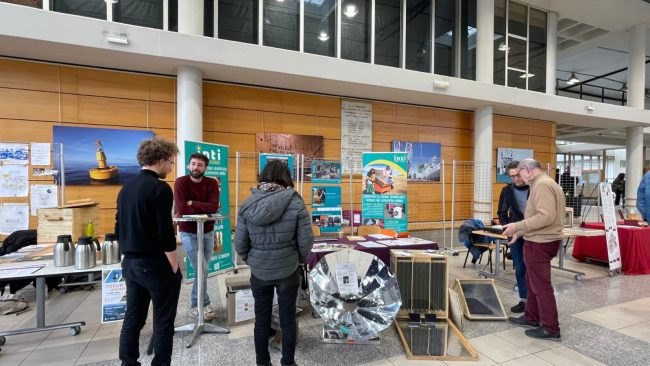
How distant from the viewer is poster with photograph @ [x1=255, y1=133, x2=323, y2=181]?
5801mm

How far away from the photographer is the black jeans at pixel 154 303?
1.83 metres

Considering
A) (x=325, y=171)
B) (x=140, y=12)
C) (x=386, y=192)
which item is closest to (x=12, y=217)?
(x=140, y=12)

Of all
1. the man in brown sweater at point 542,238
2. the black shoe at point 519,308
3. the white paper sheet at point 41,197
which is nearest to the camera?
the man in brown sweater at point 542,238

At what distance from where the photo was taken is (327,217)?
484 centimetres

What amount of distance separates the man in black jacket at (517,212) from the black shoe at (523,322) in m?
0.30

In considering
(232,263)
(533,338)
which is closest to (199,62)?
(232,263)

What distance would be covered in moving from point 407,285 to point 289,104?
13.4ft

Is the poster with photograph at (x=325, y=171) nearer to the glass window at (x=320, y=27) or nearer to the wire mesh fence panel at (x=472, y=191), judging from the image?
the glass window at (x=320, y=27)

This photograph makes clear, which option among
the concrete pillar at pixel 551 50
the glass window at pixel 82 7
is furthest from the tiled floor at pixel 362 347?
the concrete pillar at pixel 551 50

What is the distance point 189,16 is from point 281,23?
5.35 feet

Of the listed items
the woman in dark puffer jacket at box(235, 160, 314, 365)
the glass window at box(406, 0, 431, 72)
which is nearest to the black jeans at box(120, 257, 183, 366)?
the woman in dark puffer jacket at box(235, 160, 314, 365)

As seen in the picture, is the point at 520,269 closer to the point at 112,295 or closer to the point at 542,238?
the point at 542,238

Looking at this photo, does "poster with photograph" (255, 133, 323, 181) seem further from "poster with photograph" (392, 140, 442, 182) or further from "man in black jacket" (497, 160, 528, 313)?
"man in black jacket" (497, 160, 528, 313)

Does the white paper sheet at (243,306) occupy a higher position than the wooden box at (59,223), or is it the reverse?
the wooden box at (59,223)
